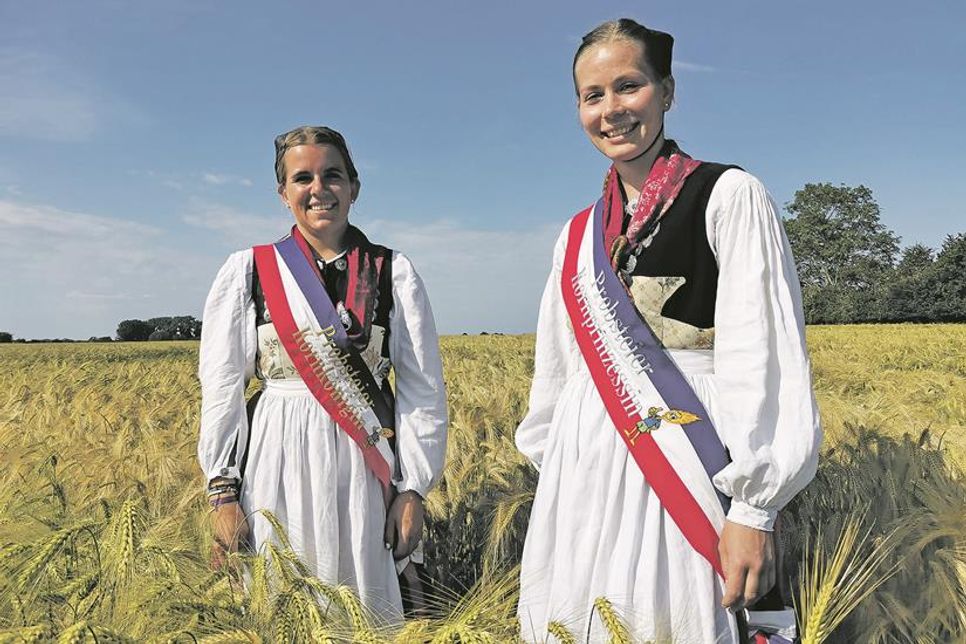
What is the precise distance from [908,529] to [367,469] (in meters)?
1.82

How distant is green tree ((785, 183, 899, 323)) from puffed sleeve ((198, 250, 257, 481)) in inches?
2297

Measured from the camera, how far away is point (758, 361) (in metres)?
1.71

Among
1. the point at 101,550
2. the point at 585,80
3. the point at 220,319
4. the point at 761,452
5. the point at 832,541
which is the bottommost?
the point at 832,541

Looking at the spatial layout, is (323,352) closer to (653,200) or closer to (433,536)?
(653,200)

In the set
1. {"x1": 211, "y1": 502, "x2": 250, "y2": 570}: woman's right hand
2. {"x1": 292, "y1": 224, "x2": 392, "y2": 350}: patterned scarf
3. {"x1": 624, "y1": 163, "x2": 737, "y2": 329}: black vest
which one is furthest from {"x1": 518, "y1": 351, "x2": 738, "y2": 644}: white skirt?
{"x1": 211, "y1": 502, "x2": 250, "y2": 570}: woman's right hand

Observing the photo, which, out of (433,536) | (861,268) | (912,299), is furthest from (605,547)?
(861,268)

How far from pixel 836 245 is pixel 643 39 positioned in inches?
2752

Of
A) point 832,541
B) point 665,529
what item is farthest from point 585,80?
point 832,541

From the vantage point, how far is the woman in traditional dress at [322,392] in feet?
8.08

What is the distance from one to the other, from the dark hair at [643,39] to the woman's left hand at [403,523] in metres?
1.49

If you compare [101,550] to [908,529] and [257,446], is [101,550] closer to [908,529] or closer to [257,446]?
[257,446]

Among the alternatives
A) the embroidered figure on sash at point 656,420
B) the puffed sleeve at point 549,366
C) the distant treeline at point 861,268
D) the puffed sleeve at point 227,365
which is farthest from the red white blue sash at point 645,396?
the distant treeline at point 861,268

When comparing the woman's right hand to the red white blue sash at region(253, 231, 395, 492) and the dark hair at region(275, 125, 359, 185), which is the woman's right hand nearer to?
the red white blue sash at region(253, 231, 395, 492)

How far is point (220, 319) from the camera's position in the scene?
253 cm
